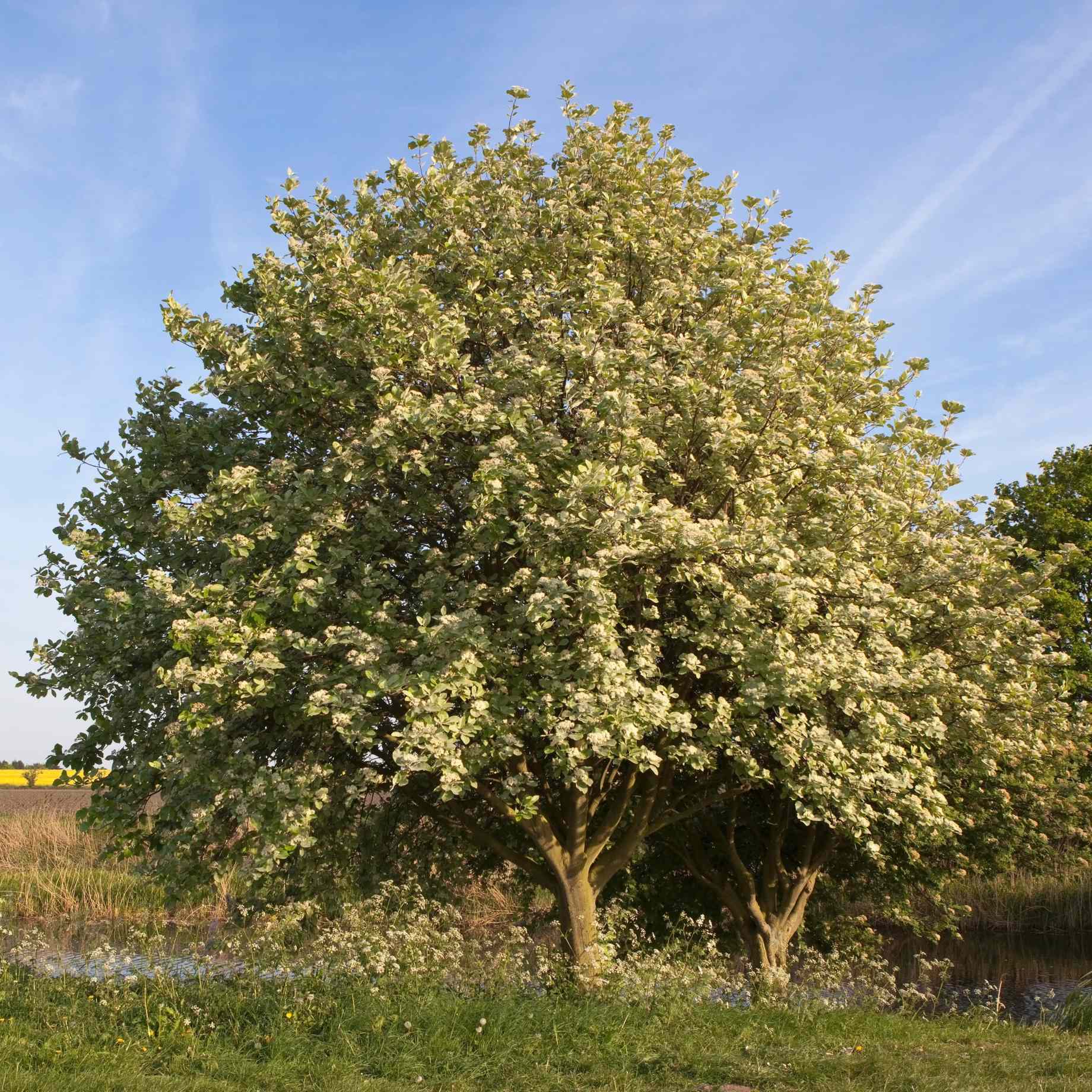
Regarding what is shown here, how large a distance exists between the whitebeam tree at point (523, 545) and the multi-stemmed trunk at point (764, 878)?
2.69 metres

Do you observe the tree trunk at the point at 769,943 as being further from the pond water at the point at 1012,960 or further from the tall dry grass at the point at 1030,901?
the tall dry grass at the point at 1030,901

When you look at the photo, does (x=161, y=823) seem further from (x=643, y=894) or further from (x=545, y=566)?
(x=643, y=894)

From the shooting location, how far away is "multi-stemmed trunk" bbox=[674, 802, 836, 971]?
56.3 feet

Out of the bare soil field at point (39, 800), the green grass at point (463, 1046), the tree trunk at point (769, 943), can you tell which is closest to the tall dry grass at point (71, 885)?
the bare soil field at point (39, 800)

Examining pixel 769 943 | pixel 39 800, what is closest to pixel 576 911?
pixel 769 943

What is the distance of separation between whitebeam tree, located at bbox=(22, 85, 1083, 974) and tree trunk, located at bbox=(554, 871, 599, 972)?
3.0 inches

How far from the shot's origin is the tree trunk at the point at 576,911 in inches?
539

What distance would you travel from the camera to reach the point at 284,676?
37.7 ft

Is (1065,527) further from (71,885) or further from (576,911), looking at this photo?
(71,885)

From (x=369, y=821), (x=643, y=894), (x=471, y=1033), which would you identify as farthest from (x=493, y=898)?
(x=471, y=1033)

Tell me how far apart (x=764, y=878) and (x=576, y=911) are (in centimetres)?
579

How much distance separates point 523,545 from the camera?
38.2 ft

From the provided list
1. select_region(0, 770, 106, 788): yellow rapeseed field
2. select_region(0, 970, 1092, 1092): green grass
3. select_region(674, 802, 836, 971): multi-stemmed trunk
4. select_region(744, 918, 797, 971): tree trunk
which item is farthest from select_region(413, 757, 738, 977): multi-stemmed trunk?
select_region(0, 770, 106, 788): yellow rapeseed field

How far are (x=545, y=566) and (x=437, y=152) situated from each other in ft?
24.1
